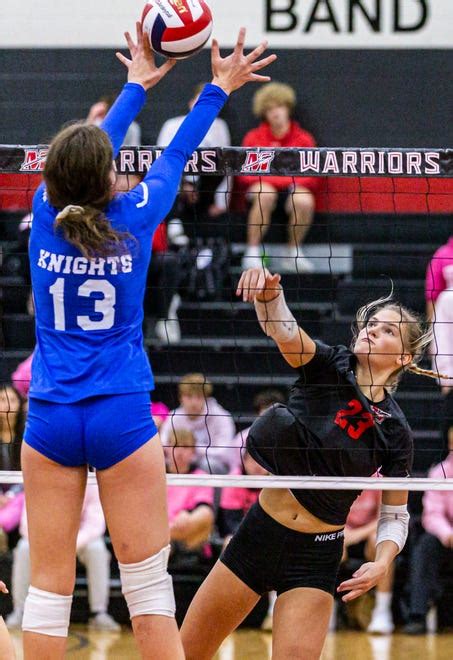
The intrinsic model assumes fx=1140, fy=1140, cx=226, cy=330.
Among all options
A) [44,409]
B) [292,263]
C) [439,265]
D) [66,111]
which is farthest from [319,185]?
[44,409]

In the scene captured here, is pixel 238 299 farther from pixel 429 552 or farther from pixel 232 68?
pixel 232 68

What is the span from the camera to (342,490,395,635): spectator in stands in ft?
22.7

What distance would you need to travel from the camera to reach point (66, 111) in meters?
9.55

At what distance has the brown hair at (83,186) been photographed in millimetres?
3174

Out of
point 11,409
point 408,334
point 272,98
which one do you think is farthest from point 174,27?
point 272,98

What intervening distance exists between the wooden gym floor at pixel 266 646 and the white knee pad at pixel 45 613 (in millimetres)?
3129

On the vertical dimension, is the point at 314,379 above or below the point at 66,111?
below

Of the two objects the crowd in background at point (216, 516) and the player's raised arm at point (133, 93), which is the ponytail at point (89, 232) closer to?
the player's raised arm at point (133, 93)

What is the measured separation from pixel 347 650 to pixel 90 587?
5.18ft

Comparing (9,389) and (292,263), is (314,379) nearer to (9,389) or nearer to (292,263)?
(9,389)

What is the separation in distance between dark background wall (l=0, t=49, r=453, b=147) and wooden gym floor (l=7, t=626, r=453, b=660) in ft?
13.8

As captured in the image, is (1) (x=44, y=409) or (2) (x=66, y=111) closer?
(1) (x=44, y=409)

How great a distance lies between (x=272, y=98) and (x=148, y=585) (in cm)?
601

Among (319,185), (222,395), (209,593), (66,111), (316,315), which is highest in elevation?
(66,111)
